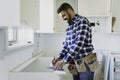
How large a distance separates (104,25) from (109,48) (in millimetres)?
456

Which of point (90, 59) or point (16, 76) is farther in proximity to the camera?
point (90, 59)

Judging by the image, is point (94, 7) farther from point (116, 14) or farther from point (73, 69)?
point (73, 69)

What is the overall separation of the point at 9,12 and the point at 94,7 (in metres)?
3.21

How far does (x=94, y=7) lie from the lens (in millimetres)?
4012

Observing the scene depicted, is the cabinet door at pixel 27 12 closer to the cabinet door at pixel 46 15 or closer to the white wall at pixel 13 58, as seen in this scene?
the white wall at pixel 13 58

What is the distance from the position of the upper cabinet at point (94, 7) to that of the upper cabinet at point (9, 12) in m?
3.09

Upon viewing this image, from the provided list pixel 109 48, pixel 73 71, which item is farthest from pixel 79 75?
pixel 109 48

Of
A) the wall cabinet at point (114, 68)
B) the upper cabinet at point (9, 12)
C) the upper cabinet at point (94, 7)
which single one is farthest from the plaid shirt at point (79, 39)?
the upper cabinet at point (94, 7)

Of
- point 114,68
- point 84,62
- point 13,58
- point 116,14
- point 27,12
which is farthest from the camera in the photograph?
point 116,14

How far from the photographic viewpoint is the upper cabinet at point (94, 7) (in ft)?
A: 13.1

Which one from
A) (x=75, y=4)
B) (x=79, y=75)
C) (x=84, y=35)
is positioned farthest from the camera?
(x=75, y=4)

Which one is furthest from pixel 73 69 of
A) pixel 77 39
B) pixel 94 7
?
pixel 94 7

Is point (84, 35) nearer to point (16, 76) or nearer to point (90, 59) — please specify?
point (90, 59)

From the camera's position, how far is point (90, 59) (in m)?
2.39
